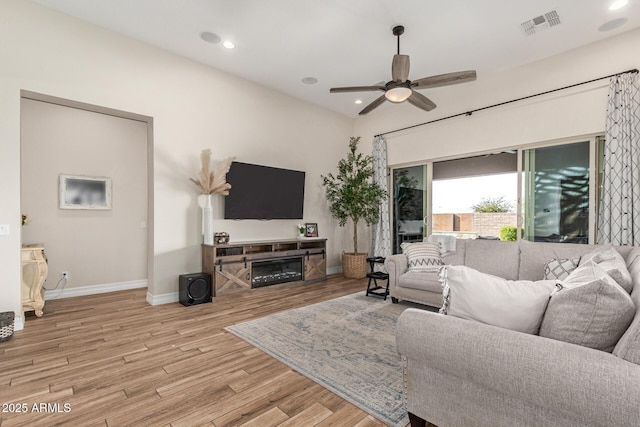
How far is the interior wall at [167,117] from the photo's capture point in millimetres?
3123

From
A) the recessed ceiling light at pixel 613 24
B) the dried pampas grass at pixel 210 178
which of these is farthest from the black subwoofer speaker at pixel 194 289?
the recessed ceiling light at pixel 613 24

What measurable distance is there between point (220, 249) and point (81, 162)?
2464 millimetres

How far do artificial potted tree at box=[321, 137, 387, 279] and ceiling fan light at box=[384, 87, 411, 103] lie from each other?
8.54ft

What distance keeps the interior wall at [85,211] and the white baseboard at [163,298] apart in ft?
3.97

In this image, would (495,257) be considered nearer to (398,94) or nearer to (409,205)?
(398,94)

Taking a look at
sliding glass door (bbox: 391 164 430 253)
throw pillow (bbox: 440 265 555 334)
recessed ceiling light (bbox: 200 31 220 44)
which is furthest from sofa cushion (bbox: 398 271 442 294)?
recessed ceiling light (bbox: 200 31 220 44)

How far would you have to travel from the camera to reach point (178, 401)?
194 cm

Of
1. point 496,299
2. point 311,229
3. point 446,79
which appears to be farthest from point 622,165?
point 311,229

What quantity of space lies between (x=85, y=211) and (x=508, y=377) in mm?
5466

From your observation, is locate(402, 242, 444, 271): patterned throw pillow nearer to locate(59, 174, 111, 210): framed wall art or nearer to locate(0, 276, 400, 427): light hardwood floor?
locate(0, 276, 400, 427): light hardwood floor

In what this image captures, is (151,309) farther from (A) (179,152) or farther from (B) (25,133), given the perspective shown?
(B) (25,133)

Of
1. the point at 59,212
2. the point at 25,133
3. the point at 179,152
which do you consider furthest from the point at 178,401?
the point at 25,133

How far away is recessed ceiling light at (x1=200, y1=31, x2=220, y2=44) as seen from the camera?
3.73 m

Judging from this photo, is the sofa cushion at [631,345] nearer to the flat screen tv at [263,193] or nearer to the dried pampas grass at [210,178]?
the dried pampas grass at [210,178]
